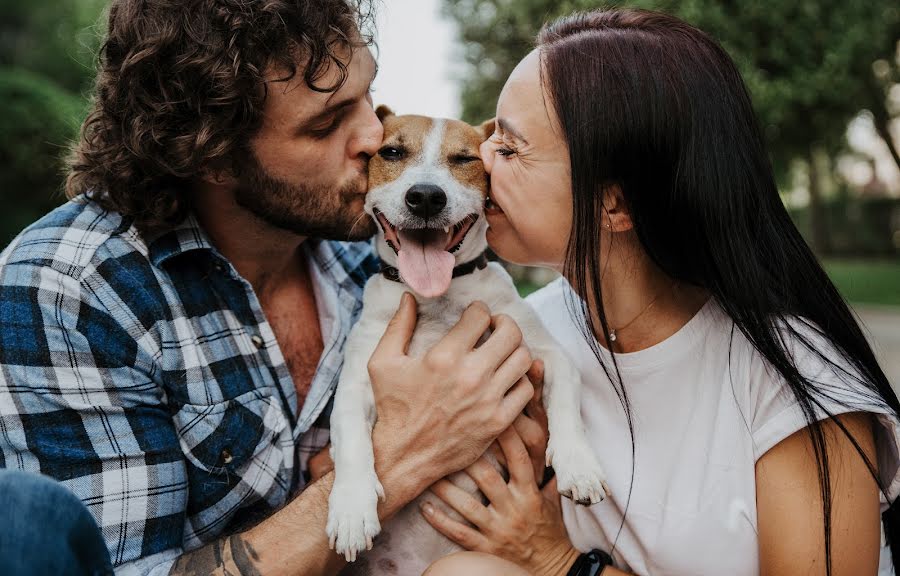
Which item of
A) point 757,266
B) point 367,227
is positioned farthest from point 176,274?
point 757,266

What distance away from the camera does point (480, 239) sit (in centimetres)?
251

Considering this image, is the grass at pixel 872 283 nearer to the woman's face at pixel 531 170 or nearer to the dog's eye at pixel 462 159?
the dog's eye at pixel 462 159

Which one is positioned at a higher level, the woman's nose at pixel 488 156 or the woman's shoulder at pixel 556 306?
the woman's nose at pixel 488 156

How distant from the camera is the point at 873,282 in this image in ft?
46.8

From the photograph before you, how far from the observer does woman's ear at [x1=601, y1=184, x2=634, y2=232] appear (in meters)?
1.98

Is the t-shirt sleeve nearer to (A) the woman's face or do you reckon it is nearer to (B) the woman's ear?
(B) the woman's ear

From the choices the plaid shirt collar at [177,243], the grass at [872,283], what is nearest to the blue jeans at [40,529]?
the plaid shirt collar at [177,243]

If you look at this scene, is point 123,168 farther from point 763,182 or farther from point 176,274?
point 763,182

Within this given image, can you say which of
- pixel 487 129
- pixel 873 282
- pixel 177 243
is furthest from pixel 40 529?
pixel 873 282

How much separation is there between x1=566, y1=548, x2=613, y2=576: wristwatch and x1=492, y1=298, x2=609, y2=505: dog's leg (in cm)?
15

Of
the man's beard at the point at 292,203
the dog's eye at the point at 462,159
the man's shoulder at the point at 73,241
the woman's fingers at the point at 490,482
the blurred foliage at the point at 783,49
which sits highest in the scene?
the blurred foliage at the point at 783,49

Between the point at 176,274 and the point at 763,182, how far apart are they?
65.7 inches

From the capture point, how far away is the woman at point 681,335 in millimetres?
1749

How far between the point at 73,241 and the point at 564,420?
1.46 meters
